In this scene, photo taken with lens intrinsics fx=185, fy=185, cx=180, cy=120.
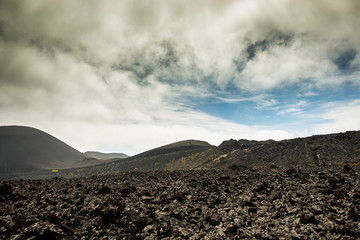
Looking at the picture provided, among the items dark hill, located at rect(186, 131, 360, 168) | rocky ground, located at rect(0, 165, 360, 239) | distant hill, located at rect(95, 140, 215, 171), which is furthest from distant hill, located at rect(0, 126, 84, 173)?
rocky ground, located at rect(0, 165, 360, 239)

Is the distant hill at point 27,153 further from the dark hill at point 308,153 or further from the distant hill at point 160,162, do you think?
the dark hill at point 308,153

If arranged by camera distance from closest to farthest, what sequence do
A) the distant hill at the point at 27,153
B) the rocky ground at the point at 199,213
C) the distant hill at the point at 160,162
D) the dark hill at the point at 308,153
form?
→ the rocky ground at the point at 199,213, the dark hill at the point at 308,153, the distant hill at the point at 160,162, the distant hill at the point at 27,153

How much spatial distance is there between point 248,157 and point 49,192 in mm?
34573

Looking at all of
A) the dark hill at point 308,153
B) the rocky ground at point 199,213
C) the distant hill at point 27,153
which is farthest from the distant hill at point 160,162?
the distant hill at point 27,153

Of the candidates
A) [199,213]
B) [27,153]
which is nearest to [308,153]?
[199,213]

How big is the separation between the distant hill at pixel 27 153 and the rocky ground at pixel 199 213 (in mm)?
153470

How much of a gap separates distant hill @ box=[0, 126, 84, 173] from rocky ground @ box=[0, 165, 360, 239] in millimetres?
153470

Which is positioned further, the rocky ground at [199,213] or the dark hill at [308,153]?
the dark hill at [308,153]

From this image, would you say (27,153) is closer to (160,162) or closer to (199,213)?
(160,162)

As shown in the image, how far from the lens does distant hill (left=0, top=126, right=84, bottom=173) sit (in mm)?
137625

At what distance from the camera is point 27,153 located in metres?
161

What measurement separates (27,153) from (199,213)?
205m

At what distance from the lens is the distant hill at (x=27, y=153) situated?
138 metres

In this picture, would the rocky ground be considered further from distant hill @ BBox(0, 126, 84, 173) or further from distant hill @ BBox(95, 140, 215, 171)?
distant hill @ BBox(0, 126, 84, 173)
